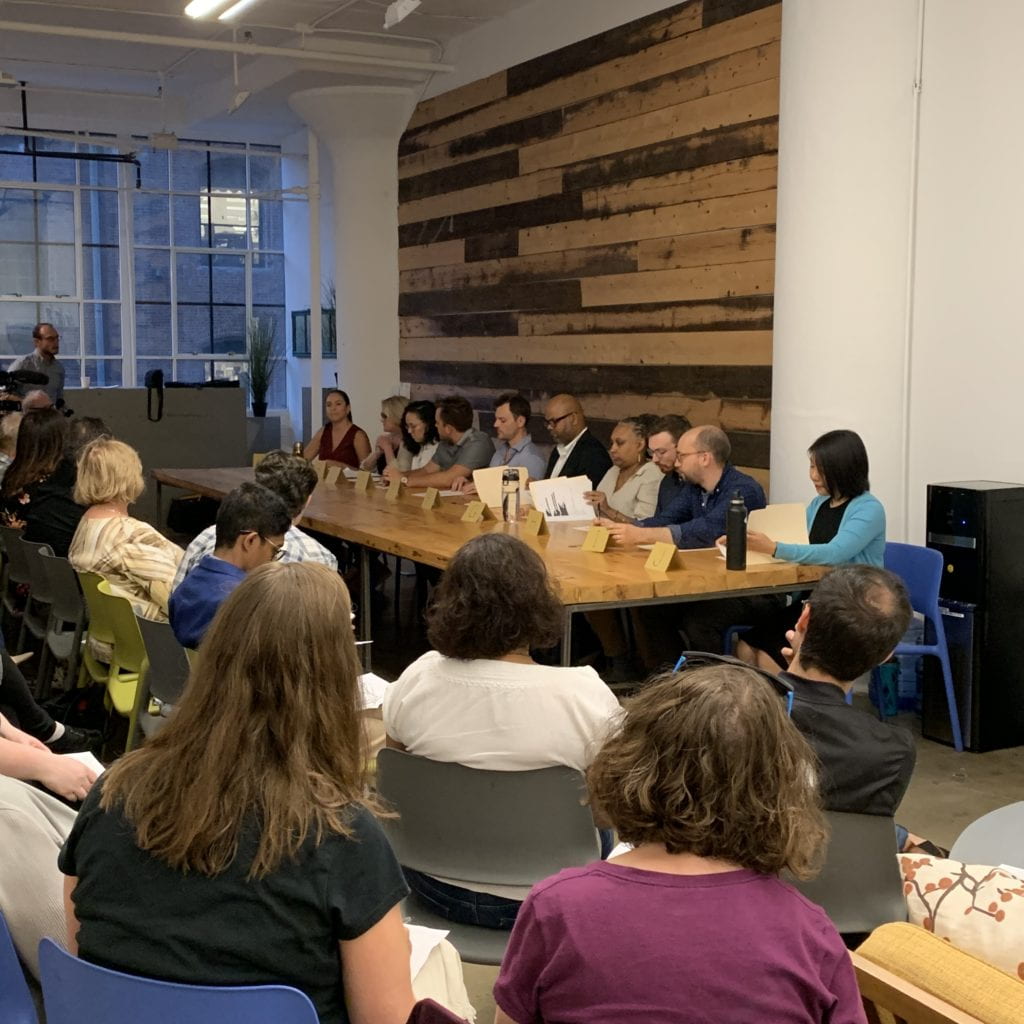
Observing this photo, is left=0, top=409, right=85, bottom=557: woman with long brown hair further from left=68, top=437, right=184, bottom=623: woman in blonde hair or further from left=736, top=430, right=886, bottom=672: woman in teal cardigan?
left=736, top=430, right=886, bottom=672: woman in teal cardigan

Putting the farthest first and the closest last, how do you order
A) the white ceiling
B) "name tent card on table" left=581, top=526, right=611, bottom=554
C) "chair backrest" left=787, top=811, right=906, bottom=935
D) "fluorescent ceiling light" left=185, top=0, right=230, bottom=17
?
the white ceiling → "fluorescent ceiling light" left=185, top=0, right=230, bottom=17 → "name tent card on table" left=581, top=526, right=611, bottom=554 → "chair backrest" left=787, top=811, right=906, bottom=935

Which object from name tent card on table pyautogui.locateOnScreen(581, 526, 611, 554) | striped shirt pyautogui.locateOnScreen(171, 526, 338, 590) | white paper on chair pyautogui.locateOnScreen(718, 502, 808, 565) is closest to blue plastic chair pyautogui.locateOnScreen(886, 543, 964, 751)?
white paper on chair pyautogui.locateOnScreen(718, 502, 808, 565)

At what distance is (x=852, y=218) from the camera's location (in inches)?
221

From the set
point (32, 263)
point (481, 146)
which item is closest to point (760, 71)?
point (481, 146)

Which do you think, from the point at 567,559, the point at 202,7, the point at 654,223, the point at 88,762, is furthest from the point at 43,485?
the point at 654,223

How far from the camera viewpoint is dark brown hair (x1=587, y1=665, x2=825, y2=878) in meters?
1.46

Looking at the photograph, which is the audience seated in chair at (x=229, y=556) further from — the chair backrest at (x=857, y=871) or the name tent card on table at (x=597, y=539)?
the chair backrest at (x=857, y=871)

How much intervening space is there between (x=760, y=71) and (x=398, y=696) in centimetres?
494

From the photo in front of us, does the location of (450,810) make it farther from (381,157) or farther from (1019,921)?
(381,157)

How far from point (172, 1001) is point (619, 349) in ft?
21.8

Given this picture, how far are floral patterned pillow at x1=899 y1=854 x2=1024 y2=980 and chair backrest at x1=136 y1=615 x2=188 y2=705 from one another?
230 cm

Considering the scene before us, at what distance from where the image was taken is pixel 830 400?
5.71 metres

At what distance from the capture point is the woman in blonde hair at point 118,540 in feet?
14.8

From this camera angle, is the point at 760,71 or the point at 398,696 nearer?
the point at 398,696
